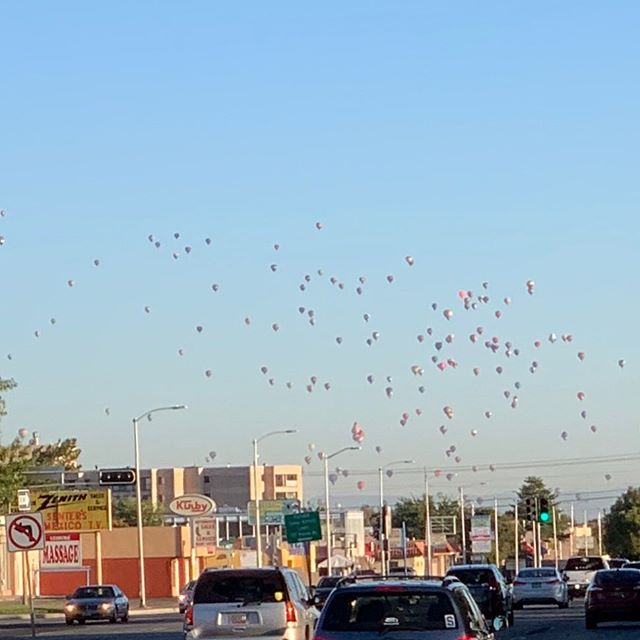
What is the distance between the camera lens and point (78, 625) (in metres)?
57.8

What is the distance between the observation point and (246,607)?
2672cm

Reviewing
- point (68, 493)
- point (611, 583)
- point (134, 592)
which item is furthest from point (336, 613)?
point (134, 592)

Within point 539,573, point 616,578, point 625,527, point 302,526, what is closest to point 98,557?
point 302,526

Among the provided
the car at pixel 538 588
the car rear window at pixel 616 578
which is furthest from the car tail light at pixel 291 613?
the car at pixel 538 588

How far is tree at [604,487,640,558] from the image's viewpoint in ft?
583

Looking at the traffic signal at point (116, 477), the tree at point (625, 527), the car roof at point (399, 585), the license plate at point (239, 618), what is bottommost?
the tree at point (625, 527)

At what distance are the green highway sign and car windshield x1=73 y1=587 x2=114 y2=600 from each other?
36.6m

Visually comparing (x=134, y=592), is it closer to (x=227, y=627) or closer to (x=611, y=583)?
(x=611, y=583)

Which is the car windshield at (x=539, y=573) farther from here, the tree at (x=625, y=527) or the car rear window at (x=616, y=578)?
the tree at (x=625, y=527)

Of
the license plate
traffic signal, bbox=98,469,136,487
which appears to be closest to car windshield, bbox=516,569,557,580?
traffic signal, bbox=98,469,136,487

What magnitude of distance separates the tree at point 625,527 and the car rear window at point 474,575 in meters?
134

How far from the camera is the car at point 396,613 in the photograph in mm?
16578

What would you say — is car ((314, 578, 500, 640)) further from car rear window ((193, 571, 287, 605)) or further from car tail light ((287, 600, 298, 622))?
car rear window ((193, 571, 287, 605))

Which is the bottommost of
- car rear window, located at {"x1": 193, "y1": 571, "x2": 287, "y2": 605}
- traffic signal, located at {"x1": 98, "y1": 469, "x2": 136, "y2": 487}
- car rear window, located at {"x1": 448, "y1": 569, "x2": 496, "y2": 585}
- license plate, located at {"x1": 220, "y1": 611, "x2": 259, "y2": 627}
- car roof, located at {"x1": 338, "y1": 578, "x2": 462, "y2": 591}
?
car rear window, located at {"x1": 448, "y1": 569, "x2": 496, "y2": 585}
